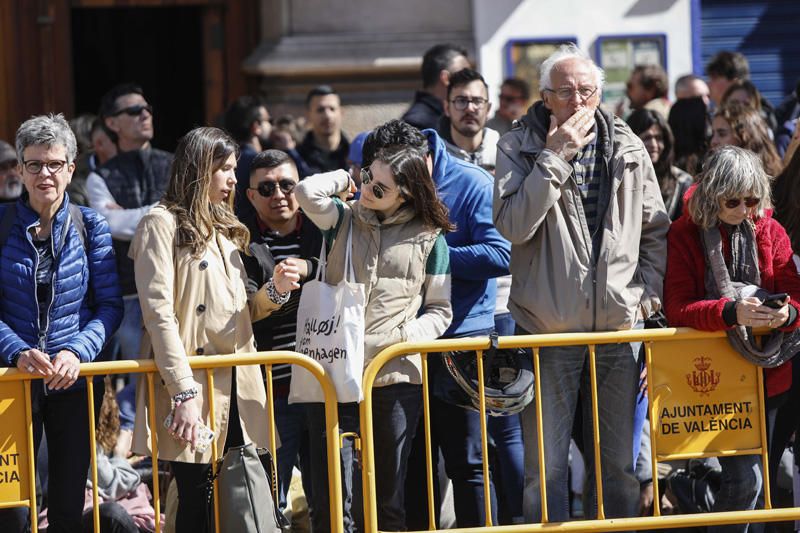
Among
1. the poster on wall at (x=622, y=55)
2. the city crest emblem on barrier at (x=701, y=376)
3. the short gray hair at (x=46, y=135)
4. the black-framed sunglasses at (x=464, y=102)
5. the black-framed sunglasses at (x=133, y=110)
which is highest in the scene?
the poster on wall at (x=622, y=55)

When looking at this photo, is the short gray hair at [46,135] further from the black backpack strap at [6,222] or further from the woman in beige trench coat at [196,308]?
the woman in beige trench coat at [196,308]

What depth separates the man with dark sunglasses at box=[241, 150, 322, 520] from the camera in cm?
631

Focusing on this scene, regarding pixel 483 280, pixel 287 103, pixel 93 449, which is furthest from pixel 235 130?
pixel 93 449

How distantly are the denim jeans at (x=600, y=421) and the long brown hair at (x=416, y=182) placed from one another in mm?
734

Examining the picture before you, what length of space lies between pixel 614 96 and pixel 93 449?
587cm

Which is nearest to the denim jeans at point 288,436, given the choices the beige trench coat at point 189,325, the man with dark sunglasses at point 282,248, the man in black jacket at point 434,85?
the man with dark sunglasses at point 282,248

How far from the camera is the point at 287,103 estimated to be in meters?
10.3

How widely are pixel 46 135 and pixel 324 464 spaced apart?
1810 millimetres

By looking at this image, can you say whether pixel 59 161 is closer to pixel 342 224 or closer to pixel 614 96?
pixel 342 224

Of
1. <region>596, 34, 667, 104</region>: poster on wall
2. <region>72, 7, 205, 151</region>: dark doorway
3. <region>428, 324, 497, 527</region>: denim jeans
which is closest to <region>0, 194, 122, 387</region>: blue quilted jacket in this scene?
<region>428, 324, 497, 527</region>: denim jeans

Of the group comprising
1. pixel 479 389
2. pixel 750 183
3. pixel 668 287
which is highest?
pixel 750 183

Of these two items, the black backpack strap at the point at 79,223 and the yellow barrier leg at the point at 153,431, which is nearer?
the yellow barrier leg at the point at 153,431

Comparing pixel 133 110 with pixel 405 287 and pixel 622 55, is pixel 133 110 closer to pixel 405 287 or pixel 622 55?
pixel 405 287

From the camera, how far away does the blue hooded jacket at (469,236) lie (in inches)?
249
